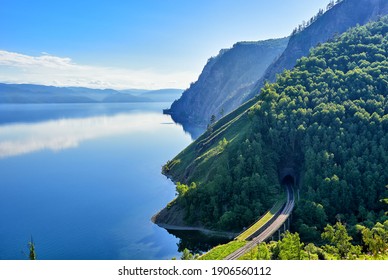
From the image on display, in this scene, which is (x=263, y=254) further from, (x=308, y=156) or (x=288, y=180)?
(x=288, y=180)

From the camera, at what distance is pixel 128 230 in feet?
336

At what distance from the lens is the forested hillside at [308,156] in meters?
98.9

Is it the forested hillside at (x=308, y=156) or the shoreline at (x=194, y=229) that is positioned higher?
the forested hillside at (x=308, y=156)

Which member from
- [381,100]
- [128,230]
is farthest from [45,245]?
[381,100]

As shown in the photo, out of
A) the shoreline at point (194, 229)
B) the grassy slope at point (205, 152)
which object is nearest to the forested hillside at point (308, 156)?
the grassy slope at point (205, 152)

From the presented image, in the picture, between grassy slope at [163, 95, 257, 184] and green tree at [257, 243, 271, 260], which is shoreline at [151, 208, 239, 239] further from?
green tree at [257, 243, 271, 260]

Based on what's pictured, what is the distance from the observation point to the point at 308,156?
369 feet

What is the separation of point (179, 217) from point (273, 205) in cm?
2735

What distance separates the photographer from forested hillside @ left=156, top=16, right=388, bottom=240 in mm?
98938

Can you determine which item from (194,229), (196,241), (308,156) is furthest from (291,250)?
(308,156)

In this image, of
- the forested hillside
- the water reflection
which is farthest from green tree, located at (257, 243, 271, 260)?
the forested hillside

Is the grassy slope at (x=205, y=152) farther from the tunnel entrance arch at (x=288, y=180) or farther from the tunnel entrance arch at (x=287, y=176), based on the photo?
the tunnel entrance arch at (x=288, y=180)
